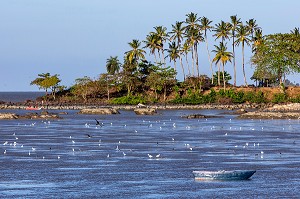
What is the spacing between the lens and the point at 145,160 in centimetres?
5703

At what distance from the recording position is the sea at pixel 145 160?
42594 mm

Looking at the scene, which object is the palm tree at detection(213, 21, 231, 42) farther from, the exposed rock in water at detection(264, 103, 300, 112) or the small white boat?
the small white boat

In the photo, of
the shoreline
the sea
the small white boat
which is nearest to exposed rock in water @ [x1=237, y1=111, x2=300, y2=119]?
the sea

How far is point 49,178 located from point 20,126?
56.3 meters

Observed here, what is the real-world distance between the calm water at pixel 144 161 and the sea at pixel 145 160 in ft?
0.16

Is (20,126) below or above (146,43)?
below

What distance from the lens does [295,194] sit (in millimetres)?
41219

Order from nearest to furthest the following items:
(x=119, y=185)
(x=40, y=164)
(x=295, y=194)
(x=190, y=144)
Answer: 1. (x=295, y=194)
2. (x=119, y=185)
3. (x=40, y=164)
4. (x=190, y=144)

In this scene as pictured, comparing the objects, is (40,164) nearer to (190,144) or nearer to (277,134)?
(190,144)

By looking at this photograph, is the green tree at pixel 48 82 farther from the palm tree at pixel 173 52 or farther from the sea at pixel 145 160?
the sea at pixel 145 160

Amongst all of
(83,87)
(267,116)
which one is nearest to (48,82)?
(83,87)

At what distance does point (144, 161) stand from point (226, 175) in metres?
12.5

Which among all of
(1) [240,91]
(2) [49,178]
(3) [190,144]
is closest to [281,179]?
(2) [49,178]

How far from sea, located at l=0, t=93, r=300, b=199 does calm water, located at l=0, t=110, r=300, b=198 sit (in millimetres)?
50
